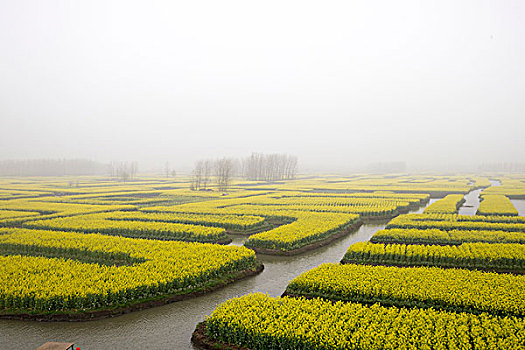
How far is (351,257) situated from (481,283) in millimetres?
7060

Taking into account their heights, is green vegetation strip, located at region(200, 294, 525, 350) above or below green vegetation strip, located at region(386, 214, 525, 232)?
below

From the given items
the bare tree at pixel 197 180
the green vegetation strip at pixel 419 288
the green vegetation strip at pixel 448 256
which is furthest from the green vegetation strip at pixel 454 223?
the bare tree at pixel 197 180

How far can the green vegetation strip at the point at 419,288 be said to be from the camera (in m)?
12.4

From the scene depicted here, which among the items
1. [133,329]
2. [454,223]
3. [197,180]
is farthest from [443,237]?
[197,180]

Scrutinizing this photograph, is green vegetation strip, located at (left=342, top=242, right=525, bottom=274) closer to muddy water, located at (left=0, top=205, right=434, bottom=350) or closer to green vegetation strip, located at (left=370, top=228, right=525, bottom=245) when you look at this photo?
green vegetation strip, located at (left=370, top=228, right=525, bottom=245)

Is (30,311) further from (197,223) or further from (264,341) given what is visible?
(197,223)

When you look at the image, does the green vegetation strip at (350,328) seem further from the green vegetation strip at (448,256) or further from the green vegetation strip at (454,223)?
the green vegetation strip at (454,223)

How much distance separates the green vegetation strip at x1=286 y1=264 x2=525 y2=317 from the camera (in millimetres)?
12391

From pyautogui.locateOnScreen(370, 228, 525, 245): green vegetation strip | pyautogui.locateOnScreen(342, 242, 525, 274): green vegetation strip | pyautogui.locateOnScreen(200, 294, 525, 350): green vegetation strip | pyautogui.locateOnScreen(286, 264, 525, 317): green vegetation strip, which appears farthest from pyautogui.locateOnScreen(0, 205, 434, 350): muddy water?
pyautogui.locateOnScreen(370, 228, 525, 245): green vegetation strip

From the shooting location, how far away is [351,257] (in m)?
20.0

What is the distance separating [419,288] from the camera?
13.7 metres

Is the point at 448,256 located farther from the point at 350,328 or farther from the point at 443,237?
the point at 350,328

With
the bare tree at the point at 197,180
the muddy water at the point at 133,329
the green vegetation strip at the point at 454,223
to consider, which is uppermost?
the bare tree at the point at 197,180

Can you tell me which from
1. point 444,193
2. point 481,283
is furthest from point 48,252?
point 444,193
